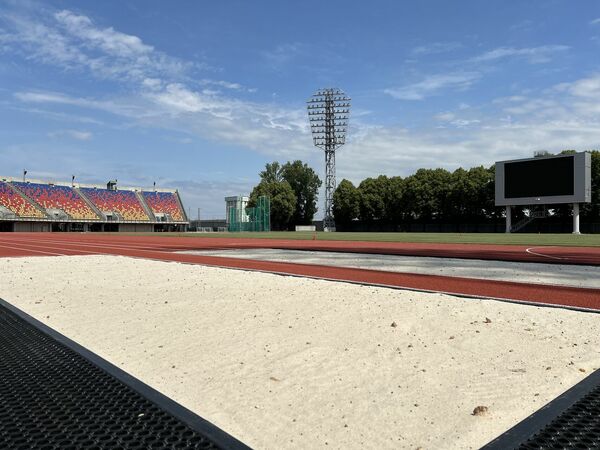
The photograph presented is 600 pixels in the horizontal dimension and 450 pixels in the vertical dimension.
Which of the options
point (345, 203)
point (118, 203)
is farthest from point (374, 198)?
point (118, 203)

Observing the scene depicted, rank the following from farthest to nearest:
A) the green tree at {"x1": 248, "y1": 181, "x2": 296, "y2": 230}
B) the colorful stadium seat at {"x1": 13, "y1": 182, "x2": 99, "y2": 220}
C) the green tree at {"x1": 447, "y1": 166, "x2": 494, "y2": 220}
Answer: the green tree at {"x1": 248, "y1": 181, "x2": 296, "y2": 230}, the colorful stadium seat at {"x1": 13, "y1": 182, "x2": 99, "y2": 220}, the green tree at {"x1": 447, "y1": 166, "x2": 494, "y2": 220}

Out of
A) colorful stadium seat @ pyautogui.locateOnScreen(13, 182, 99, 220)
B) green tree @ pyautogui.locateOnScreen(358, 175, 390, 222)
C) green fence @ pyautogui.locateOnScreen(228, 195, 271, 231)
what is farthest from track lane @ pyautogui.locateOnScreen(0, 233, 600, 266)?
colorful stadium seat @ pyautogui.locateOnScreen(13, 182, 99, 220)

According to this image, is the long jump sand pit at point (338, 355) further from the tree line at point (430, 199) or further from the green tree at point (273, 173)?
the green tree at point (273, 173)

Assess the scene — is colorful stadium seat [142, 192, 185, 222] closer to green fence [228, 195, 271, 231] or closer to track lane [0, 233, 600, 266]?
green fence [228, 195, 271, 231]

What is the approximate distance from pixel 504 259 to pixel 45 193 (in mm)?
77796

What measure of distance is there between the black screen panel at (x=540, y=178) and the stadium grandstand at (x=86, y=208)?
58.3m

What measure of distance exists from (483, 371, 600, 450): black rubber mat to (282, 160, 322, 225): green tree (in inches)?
3663

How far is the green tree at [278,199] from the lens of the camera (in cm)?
8969

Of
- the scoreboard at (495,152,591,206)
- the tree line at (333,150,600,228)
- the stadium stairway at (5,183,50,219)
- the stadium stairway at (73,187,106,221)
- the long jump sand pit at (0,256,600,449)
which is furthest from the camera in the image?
the stadium stairway at (73,187,106,221)

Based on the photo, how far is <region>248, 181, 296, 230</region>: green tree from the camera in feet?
294

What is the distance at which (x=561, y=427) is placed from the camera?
9.30 feet

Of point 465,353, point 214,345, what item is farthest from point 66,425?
point 465,353

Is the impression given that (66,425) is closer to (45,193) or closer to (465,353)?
(465,353)

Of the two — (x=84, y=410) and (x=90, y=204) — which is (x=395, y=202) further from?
(x=84, y=410)
